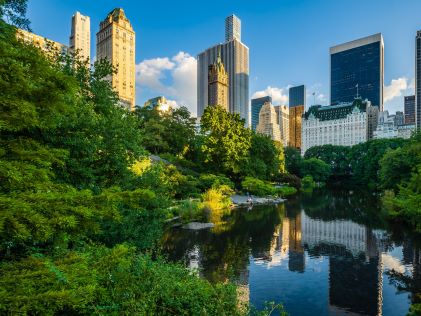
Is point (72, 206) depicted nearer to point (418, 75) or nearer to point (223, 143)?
point (223, 143)

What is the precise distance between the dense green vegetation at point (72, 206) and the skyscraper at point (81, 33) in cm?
15309

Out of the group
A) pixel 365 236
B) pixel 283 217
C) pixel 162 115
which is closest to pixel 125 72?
pixel 162 115

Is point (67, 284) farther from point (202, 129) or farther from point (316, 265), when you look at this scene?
point (202, 129)

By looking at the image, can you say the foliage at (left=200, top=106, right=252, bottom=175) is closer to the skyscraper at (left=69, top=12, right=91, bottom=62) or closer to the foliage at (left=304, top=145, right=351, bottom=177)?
the foliage at (left=304, top=145, right=351, bottom=177)

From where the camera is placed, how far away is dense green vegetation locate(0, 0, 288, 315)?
3217mm

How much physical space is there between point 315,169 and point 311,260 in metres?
62.8

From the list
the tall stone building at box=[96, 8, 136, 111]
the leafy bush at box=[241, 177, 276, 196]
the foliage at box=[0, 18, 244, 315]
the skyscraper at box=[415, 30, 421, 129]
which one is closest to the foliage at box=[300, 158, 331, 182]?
the leafy bush at box=[241, 177, 276, 196]

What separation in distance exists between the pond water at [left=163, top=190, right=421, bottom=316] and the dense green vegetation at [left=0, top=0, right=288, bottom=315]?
→ 17.3 feet

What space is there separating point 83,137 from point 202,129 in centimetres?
3932

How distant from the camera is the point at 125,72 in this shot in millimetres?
120000

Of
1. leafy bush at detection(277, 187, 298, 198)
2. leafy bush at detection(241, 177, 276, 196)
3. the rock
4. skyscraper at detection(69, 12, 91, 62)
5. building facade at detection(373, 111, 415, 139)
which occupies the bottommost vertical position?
the rock

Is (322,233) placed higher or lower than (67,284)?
lower

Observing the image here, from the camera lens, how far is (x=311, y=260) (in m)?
17.9

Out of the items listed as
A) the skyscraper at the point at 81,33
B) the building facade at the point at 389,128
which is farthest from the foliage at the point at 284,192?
the skyscraper at the point at 81,33
